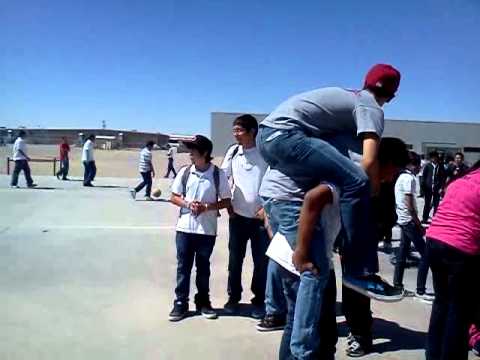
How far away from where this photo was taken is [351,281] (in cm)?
248

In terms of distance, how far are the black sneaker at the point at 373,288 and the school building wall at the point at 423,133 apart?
4660 centimetres

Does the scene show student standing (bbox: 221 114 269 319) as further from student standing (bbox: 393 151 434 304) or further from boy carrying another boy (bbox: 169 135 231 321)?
student standing (bbox: 393 151 434 304)

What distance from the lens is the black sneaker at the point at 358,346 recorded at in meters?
3.75

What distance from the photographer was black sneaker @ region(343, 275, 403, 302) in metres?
2.43

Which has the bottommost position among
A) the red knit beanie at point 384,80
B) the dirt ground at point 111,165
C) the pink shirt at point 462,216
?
the dirt ground at point 111,165

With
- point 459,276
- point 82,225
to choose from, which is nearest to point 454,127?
point 82,225

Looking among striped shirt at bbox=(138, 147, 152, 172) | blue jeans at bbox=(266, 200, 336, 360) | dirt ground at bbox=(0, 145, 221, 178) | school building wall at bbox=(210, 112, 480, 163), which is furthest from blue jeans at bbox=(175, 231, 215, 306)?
school building wall at bbox=(210, 112, 480, 163)

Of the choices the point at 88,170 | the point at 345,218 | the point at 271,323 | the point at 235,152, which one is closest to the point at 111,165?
the point at 88,170

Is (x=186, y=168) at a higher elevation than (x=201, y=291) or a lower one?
higher

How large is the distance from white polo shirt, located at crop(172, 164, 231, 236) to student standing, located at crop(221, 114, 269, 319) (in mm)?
165

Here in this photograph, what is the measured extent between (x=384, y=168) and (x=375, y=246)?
0.52 m

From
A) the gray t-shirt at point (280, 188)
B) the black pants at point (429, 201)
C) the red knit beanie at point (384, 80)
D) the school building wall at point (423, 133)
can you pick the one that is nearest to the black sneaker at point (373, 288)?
the gray t-shirt at point (280, 188)

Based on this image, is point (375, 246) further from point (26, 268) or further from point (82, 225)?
point (82, 225)

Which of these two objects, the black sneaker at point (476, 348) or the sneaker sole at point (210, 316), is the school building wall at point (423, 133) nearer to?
the sneaker sole at point (210, 316)
